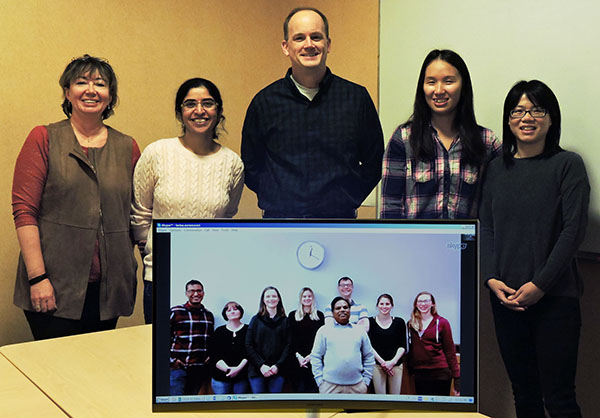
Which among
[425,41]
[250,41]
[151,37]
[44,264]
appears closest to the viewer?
[44,264]

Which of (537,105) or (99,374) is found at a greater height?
(537,105)

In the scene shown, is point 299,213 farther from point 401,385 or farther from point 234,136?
point 234,136

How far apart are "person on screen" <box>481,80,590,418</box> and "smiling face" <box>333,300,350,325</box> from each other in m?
1.36

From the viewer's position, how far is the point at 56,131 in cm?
217

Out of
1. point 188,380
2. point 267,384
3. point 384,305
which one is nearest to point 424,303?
point 384,305

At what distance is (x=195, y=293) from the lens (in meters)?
0.92

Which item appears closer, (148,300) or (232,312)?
(232,312)

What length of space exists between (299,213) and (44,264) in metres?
1.04

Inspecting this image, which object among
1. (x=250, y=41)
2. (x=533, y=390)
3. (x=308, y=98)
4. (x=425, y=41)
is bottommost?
(x=533, y=390)

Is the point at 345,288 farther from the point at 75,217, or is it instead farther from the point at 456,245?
the point at 75,217

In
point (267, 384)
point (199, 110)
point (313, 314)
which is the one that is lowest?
point (267, 384)

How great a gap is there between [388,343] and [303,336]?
14cm

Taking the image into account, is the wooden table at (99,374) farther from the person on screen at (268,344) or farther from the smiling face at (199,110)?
the smiling face at (199,110)

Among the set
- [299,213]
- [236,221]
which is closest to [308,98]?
[299,213]
